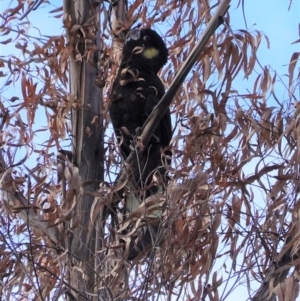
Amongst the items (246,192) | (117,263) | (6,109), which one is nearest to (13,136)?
(6,109)

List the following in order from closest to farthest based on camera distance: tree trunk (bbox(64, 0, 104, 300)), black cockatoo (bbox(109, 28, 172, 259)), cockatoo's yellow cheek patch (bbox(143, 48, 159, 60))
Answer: tree trunk (bbox(64, 0, 104, 300)), black cockatoo (bbox(109, 28, 172, 259)), cockatoo's yellow cheek patch (bbox(143, 48, 159, 60))

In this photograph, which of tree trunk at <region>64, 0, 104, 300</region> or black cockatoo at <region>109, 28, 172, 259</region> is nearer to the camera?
tree trunk at <region>64, 0, 104, 300</region>

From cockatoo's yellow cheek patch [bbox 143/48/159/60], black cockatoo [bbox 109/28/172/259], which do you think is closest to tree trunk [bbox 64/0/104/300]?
black cockatoo [bbox 109/28/172/259]

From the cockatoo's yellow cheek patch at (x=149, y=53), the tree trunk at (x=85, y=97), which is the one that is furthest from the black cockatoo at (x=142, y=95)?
the tree trunk at (x=85, y=97)

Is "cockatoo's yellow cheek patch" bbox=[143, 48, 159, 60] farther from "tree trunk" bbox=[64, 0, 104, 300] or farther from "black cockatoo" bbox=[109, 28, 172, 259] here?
"tree trunk" bbox=[64, 0, 104, 300]

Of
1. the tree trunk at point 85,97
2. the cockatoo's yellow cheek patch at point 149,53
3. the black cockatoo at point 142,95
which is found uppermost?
the cockatoo's yellow cheek patch at point 149,53

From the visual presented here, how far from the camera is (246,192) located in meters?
1.91

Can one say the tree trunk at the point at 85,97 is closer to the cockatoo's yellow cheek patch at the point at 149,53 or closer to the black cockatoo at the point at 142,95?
the black cockatoo at the point at 142,95

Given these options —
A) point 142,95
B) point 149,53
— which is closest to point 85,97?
point 142,95

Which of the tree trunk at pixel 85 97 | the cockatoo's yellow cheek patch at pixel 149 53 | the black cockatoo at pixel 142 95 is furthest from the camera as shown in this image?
the cockatoo's yellow cheek patch at pixel 149 53

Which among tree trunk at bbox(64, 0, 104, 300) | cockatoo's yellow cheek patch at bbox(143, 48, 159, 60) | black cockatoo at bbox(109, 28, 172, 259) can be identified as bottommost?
tree trunk at bbox(64, 0, 104, 300)

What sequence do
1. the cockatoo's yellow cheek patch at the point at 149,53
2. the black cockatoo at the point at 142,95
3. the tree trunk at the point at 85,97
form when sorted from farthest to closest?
the cockatoo's yellow cheek patch at the point at 149,53 → the black cockatoo at the point at 142,95 → the tree trunk at the point at 85,97

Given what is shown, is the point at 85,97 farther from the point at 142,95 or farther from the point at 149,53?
the point at 149,53

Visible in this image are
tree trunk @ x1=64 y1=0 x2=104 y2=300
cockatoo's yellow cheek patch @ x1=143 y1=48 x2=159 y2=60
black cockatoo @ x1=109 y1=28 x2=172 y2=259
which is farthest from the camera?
cockatoo's yellow cheek patch @ x1=143 y1=48 x2=159 y2=60
